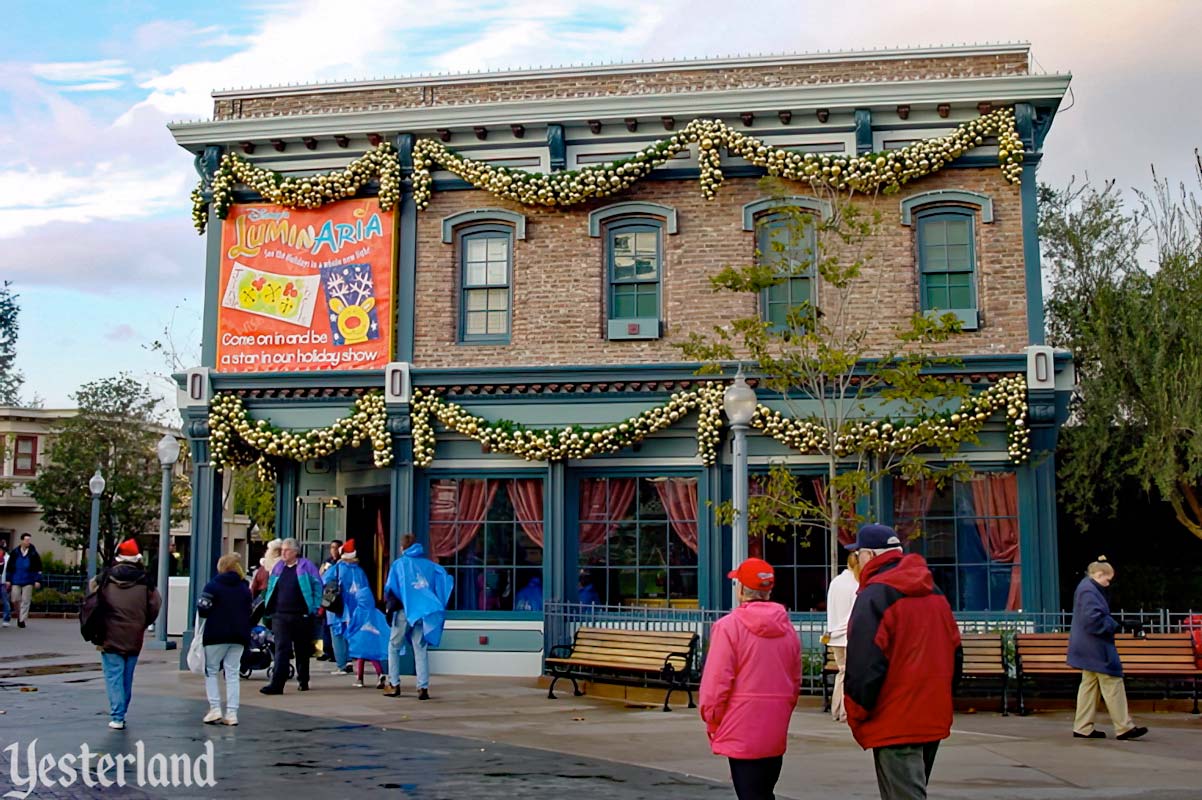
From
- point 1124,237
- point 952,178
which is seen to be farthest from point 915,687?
point 1124,237

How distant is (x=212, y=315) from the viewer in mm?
20109

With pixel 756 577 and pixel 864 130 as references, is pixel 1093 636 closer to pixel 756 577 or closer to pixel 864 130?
pixel 756 577

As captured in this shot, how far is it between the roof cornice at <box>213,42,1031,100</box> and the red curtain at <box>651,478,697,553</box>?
601cm

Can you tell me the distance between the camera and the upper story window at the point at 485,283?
19.5 m

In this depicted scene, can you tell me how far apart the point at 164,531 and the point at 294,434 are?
4.01 m

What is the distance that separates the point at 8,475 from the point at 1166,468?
46998mm

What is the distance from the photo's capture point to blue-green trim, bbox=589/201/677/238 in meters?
19.1

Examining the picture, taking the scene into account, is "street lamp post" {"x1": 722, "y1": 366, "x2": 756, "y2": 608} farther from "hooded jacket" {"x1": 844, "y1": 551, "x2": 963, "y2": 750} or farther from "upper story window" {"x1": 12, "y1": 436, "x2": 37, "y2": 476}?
"upper story window" {"x1": 12, "y1": 436, "x2": 37, "y2": 476}

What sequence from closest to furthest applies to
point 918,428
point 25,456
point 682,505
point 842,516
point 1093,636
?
point 1093,636 → point 918,428 → point 842,516 → point 682,505 → point 25,456

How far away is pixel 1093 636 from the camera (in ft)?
41.8

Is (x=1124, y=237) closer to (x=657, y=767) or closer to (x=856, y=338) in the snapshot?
(x=856, y=338)

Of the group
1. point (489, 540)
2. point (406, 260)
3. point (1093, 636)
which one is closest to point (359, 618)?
point (489, 540)

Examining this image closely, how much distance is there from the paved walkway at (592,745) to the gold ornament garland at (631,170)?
7.06 m

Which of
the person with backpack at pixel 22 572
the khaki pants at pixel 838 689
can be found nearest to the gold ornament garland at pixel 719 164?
the khaki pants at pixel 838 689
